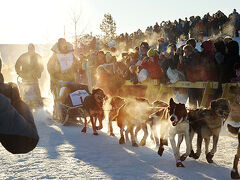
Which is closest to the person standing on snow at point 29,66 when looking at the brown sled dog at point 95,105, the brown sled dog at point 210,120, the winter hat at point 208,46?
the brown sled dog at point 95,105

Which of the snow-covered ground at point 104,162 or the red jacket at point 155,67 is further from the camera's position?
the red jacket at point 155,67

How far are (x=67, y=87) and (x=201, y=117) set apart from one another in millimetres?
5163

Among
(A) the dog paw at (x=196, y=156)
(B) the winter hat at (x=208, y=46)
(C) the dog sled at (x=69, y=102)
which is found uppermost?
(B) the winter hat at (x=208, y=46)

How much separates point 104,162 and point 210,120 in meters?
1.69

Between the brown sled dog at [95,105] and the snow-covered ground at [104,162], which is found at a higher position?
the brown sled dog at [95,105]

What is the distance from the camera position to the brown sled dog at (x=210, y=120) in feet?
15.8

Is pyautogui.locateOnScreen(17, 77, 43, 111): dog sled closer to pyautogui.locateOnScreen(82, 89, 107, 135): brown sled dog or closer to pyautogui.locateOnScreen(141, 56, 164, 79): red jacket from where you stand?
pyautogui.locateOnScreen(141, 56, 164, 79): red jacket

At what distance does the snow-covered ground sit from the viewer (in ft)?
14.3

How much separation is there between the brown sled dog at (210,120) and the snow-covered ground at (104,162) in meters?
0.39

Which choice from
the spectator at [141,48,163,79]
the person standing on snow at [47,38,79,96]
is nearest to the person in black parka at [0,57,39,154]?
the person standing on snow at [47,38,79,96]

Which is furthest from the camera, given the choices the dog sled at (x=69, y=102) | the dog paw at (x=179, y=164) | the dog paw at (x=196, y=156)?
the dog sled at (x=69, y=102)

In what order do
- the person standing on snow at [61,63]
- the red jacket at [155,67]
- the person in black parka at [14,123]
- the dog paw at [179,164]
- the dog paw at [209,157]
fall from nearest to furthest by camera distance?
the person in black parka at [14,123] → the dog paw at [179,164] → the dog paw at [209,157] → the person standing on snow at [61,63] → the red jacket at [155,67]

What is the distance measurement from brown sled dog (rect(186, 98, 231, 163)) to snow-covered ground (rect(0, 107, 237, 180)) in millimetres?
393

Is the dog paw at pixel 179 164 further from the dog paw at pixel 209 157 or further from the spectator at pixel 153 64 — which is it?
the spectator at pixel 153 64
